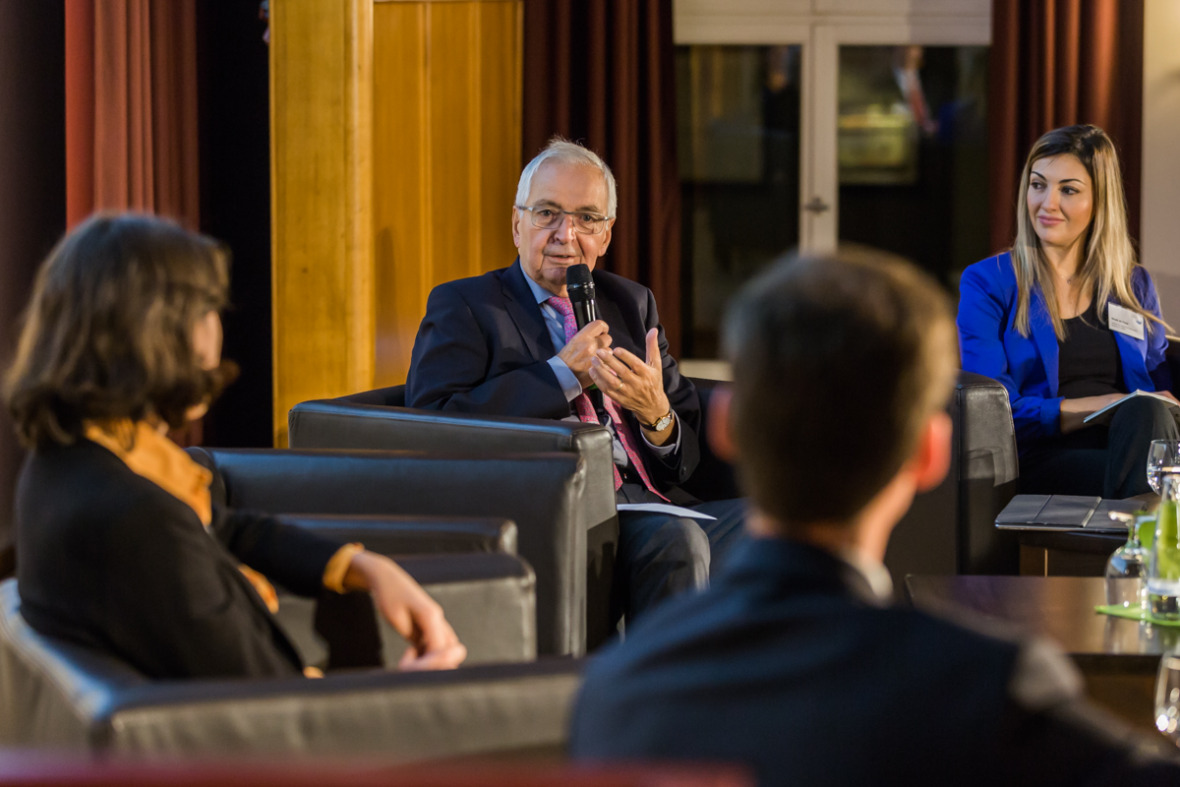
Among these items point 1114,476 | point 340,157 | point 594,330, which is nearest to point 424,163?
point 340,157

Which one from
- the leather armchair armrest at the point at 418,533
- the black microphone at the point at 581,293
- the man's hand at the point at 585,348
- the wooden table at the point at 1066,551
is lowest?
the wooden table at the point at 1066,551

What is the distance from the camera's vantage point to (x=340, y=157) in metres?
3.91

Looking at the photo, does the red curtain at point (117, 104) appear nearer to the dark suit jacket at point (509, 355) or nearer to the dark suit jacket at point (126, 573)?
the dark suit jacket at point (509, 355)

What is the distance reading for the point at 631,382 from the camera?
2689 millimetres

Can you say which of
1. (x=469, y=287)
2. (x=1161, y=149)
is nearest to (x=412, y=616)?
(x=469, y=287)

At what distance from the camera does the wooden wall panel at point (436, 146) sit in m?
4.61

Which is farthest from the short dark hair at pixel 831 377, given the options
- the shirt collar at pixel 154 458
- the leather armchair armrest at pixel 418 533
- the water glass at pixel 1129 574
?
the water glass at pixel 1129 574

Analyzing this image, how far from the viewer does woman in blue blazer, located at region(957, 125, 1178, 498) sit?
3.46m

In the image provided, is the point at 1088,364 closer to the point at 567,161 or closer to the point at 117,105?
the point at 567,161

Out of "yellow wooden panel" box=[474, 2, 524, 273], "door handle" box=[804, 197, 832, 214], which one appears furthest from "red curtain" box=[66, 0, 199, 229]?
"door handle" box=[804, 197, 832, 214]

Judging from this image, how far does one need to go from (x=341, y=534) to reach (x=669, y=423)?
3.68 ft

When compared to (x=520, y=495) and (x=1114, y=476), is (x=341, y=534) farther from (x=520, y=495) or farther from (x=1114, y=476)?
(x=1114, y=476)

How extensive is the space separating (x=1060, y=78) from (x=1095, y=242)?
1163mm

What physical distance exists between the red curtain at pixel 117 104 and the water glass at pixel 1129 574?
2899mm
